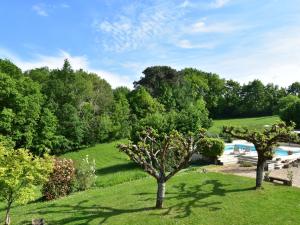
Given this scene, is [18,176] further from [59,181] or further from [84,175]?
[84,175]

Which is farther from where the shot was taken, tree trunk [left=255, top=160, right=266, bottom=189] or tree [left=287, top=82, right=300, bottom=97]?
tree [left=287, top=82, right=300, bottom=97]

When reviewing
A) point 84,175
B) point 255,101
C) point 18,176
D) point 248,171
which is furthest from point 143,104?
point 18,176

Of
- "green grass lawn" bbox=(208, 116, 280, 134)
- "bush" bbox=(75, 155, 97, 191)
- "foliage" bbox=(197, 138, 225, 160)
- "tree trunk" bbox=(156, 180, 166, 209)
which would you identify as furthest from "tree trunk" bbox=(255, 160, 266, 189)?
"green grass lawn" bbox=(208, 116, 280, 134)

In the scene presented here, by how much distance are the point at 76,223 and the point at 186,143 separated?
22.1 ft

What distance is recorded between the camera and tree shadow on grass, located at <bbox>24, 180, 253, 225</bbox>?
17067mm

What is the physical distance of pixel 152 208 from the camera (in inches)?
710

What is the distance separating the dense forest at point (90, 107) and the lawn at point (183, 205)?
15383 mm

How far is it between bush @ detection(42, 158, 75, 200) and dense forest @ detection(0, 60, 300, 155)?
552 inches

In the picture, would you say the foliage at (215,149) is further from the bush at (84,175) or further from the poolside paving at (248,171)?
the bush at (84,175)

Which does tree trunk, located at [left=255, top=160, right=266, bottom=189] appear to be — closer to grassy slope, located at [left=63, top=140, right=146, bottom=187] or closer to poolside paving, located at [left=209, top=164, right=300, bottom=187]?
poolside paving, located at [left=209, top=164, right=300, bottom=187]

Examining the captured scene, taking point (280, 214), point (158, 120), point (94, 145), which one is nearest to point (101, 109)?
point (94, 145)

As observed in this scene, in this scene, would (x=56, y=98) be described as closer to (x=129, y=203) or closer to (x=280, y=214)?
(x=129, y=203)

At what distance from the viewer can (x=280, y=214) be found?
1712 centimetres

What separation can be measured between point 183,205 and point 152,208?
1.65 meters
